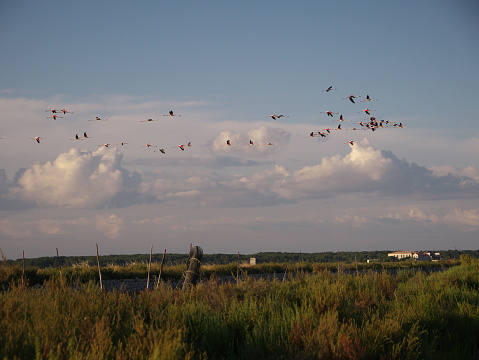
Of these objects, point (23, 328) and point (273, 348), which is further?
point (273, 348)

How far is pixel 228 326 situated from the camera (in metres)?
11.3

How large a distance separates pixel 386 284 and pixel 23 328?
12896mm

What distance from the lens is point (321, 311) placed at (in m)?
12.8

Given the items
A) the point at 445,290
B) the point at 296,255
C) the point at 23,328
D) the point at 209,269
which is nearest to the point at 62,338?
the point at 23,328

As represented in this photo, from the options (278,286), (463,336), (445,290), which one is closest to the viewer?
(463,336)

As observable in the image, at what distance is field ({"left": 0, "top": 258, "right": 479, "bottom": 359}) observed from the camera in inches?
336

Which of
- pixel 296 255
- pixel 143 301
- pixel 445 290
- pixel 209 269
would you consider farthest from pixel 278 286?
pixel 296 255

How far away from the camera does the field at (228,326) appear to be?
8531 millimetres

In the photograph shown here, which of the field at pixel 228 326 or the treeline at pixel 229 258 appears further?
the treeline at pixel 229 258

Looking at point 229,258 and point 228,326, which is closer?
point 228,326

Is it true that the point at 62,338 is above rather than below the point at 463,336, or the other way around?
above

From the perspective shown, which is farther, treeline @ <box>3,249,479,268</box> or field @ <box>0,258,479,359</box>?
treeline @ <box>3,249,479,268</box>

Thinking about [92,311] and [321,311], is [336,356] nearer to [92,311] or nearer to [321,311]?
[321,311]

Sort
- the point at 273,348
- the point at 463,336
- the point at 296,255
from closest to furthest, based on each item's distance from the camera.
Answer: the point at 273,348, the point at 463,336, the point at 296,255
